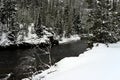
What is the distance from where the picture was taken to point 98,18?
2714 cm

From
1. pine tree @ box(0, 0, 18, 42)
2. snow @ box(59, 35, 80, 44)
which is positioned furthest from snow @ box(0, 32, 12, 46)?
snow @ box(59, 35, 80, 44)

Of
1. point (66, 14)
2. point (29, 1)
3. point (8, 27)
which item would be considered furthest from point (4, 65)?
point (29, 1)

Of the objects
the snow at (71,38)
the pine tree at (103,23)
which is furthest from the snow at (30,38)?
the pine tree at (103,23)

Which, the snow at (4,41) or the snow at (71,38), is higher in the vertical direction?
the snow at (4,41)

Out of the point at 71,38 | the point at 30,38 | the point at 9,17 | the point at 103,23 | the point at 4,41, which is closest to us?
the point at 103,23

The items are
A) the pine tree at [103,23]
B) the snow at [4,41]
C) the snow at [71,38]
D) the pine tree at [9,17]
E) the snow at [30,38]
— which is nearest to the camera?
the pine tree at [103,23]

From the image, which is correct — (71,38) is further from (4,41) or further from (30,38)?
(4,41)

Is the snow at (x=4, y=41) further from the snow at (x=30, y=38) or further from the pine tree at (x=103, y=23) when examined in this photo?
the pine tree at (x=103, y=23)

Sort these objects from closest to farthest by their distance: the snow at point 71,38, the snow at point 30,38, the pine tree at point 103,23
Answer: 1. the pine tree at point 103,23
2. the snow at point 30,38
3. the snow at point 71,38

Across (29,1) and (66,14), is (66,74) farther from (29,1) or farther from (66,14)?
(29,1)

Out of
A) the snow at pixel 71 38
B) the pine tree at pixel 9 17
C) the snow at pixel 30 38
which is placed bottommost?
the snow at pixel 71 38

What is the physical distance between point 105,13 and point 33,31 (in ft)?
140

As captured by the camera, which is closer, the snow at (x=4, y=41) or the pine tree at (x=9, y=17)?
the snow at (x=4, y=41)

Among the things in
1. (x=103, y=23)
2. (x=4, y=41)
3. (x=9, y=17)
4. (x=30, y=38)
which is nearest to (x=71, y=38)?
(x=30, y=38)
